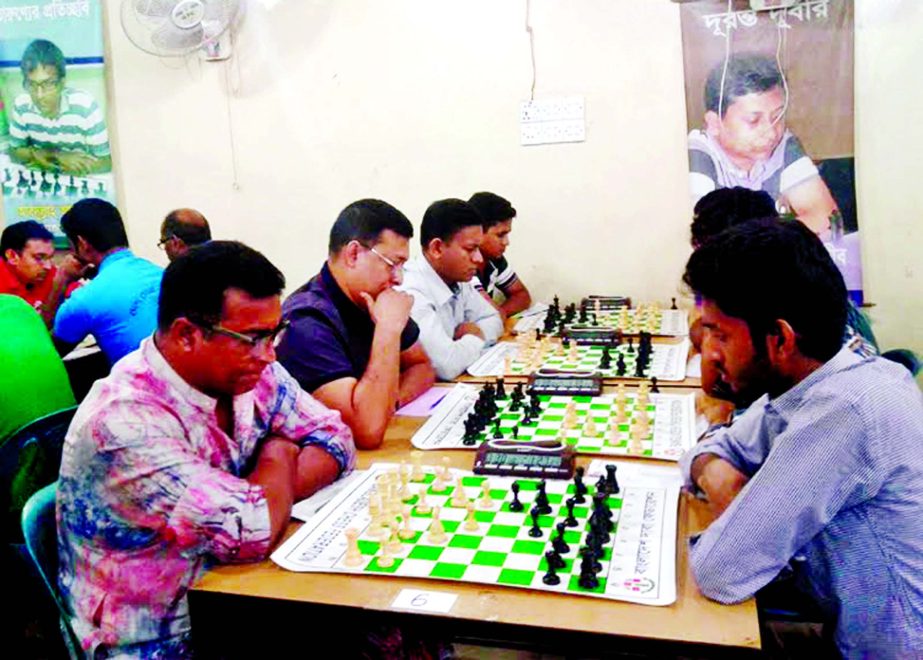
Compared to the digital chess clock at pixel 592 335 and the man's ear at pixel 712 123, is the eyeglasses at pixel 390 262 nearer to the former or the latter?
the digital chess clock at pixel 592 335

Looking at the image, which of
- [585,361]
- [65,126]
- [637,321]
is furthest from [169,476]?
[65,126]

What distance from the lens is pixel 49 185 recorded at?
5348mm

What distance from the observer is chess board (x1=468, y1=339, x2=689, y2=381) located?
282 centimetres

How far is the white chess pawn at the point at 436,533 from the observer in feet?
4.90

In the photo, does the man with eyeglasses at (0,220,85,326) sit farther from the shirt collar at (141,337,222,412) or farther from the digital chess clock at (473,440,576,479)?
the digital chess clock at (473,440,576,479)

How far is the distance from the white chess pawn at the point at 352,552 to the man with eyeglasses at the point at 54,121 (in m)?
4.64

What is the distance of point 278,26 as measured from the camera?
4.89 meters

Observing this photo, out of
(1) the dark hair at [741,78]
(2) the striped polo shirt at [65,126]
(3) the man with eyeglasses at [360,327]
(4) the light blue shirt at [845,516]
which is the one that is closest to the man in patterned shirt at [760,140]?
(1) the dark hair at [741,78]

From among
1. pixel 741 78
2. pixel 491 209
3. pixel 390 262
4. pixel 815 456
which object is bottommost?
pixel 815 456

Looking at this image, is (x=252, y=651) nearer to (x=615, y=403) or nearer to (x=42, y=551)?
(x=42, y=551)

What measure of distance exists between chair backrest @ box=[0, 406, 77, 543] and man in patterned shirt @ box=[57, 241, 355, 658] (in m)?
0.51

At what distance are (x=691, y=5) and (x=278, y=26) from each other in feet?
8.17

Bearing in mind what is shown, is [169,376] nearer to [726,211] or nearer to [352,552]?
[352,552]

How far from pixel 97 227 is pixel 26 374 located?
1.05 meters
